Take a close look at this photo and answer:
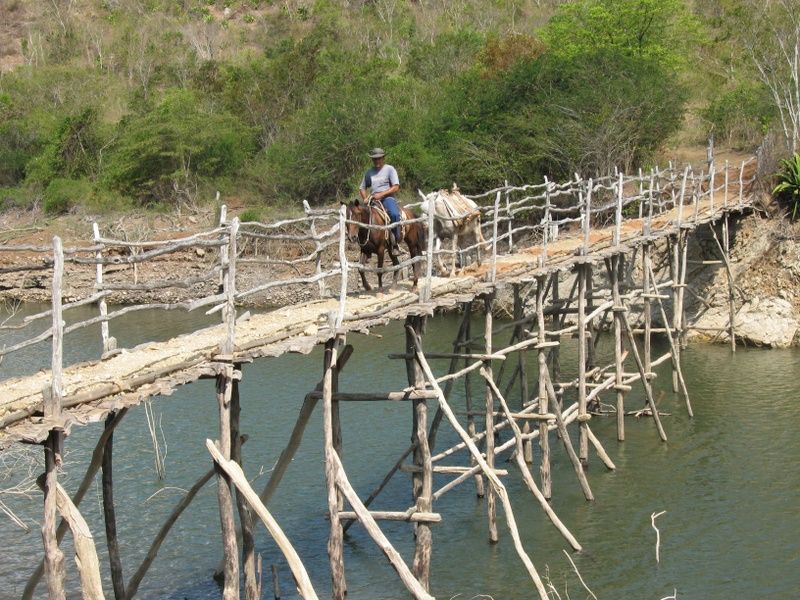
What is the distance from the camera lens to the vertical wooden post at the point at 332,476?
36.0 ft

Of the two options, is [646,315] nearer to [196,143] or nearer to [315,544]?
[315,544]

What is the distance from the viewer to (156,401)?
21719 mm

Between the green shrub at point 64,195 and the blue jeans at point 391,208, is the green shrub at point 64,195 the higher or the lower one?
the lower one

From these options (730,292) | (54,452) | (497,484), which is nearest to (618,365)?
(497,484)

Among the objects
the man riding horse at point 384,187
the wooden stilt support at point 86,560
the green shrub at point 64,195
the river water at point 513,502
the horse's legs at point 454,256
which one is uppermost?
the man riding horse at point 384,187

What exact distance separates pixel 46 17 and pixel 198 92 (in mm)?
30743

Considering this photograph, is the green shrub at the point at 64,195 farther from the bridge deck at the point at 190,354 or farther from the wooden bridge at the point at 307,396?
the bridge deck at the point at 190,354

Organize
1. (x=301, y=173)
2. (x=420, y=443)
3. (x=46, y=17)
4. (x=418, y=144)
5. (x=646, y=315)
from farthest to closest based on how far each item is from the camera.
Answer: (x=46, y=17), (x=301, y=173), (x=418, y=144), (x=646, y=315), (x=420, y=443)

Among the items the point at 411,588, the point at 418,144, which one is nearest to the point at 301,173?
the point at 418,144

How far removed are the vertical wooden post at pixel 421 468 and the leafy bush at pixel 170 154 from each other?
3137 cm

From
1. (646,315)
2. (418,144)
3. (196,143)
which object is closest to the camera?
(646,315)

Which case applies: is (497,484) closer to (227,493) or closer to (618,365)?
(227,493)

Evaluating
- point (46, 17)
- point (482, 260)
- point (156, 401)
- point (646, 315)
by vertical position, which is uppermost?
point (46, 17)

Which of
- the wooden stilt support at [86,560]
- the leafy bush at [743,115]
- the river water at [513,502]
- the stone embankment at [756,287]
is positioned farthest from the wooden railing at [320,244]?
the leafy bush at [743,115]
